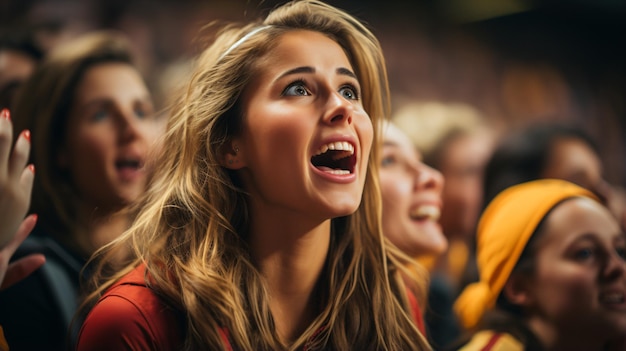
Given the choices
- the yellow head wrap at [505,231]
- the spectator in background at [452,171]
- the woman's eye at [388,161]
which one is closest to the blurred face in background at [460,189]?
the spectator in background at [452,171]

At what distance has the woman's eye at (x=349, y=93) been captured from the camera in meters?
1.20

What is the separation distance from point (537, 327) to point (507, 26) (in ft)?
6.47

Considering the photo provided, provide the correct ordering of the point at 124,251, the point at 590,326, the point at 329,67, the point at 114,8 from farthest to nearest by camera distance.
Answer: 1. the point at 114,8
2. the point at 590,326
3. the point at 124,251
4. the point at 329,67

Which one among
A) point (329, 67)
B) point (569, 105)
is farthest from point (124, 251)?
point (569, 105)

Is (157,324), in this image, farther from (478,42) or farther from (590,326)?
(478,42)

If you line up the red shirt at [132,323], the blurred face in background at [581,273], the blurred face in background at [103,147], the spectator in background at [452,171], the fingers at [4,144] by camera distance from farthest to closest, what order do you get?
the spectator in background at [452,171], the blurred face in background at [103,147], the blurred face in background at [581,273], the fingers at [4,144], the red shirt at [132,323]

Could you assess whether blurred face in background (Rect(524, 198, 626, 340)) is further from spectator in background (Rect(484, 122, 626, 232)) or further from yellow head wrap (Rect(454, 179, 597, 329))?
spectator in background (Rect(484, 122, 626, 232))

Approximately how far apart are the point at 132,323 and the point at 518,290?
0.92 metres

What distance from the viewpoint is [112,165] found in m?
1.58

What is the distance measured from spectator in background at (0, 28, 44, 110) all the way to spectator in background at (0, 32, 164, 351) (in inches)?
7.2

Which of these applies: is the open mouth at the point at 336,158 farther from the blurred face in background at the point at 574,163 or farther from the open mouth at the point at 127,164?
the blurred face in background at the point at 574,163

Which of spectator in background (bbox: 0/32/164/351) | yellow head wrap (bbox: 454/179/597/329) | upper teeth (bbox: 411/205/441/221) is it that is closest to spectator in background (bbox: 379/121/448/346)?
upper teeth (bbox: 411/205/441/221)

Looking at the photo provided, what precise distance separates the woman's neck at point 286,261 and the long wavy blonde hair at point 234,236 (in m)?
0.03

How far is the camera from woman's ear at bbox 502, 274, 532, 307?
1515 mm
